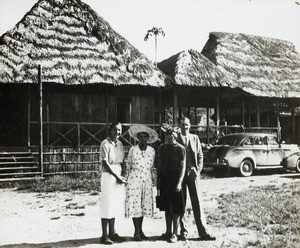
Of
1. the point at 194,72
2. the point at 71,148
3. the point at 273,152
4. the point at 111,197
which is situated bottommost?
the point at 111,197

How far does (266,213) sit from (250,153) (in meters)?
6.44

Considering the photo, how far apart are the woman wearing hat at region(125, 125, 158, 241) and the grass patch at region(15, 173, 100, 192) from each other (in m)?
4.90

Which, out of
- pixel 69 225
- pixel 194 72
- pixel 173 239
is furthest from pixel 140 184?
pixel 194 72

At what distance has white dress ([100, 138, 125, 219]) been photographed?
18.7ft

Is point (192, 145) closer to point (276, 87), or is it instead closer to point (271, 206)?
point (271, 206)

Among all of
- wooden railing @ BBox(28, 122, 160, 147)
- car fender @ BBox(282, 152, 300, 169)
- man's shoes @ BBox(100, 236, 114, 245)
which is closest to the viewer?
man's shoes @ BBox(100, 236, 114, 245)

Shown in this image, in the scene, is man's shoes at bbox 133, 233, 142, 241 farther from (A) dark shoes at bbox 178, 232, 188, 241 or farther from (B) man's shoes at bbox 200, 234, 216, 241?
(B) man's shoes at bbox 200, 234, 216, 241

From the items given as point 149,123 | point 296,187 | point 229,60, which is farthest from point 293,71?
point 296,187

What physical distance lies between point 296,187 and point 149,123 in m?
7.58

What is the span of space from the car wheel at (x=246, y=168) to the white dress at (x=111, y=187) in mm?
8340

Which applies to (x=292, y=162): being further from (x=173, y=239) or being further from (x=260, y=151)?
(x=173, y=239)

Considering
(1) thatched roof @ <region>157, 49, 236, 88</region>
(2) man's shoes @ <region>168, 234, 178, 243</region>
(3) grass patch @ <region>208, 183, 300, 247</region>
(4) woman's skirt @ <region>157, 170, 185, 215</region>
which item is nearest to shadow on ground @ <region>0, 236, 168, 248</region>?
(2) man's shoes @ <region>168, 234, 178, 243</region>

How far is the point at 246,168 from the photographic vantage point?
45.1 feet

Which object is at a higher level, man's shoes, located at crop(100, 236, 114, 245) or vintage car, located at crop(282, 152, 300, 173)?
vintage car, located at crop(282, 152, 300, 173)
